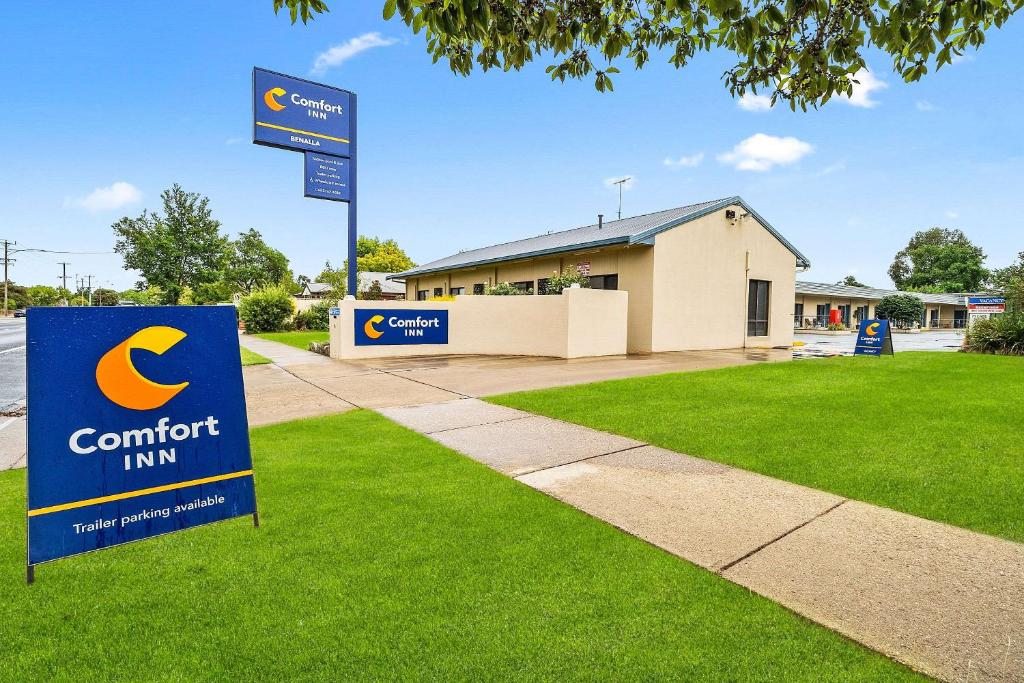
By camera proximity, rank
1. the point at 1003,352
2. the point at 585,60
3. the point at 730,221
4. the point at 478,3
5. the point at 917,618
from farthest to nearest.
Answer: the point at 730,221 → the point at 1003,352 → the point at 585,60 → the point at 478,3 → the point at 917,618

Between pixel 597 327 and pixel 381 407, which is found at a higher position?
pixel 597 327

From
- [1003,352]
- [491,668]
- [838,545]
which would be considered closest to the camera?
[491,668]

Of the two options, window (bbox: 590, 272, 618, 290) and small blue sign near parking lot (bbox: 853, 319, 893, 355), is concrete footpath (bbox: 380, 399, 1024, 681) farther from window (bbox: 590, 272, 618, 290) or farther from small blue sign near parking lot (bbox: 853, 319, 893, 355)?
window (bbox: 590, 272, 618, 290)

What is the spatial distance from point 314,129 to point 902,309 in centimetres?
4672

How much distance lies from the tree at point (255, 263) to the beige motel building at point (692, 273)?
1995 inches

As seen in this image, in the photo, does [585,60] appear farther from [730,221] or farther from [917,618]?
[730,221]

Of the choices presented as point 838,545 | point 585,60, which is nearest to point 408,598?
point 838,545

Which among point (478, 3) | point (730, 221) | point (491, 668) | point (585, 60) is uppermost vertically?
point (730, 221)

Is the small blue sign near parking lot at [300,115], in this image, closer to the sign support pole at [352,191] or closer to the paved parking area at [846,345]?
the sign support pole at [352,191]

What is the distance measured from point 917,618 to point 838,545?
0.79 m

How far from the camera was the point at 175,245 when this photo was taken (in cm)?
4006

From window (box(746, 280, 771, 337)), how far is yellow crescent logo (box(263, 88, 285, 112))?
58.1 ft

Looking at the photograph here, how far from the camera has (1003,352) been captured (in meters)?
15.5

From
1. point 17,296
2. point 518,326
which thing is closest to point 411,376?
point 518,326
